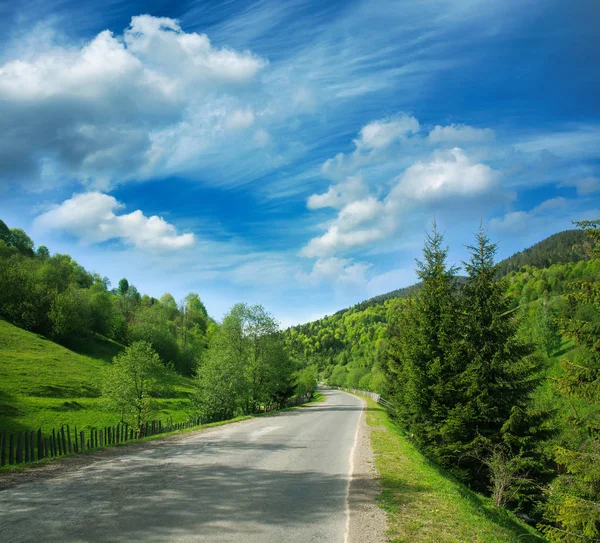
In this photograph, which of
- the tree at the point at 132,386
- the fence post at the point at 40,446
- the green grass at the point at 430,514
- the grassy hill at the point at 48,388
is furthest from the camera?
the grassy hill at the point at 48,388

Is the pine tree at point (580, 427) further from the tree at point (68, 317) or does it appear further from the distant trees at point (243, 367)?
the tree at point (68, 317)

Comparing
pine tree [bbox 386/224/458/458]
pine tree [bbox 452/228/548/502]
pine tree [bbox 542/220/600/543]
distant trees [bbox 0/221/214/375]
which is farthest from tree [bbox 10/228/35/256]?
pine tree [bbox 542/220/600/543]

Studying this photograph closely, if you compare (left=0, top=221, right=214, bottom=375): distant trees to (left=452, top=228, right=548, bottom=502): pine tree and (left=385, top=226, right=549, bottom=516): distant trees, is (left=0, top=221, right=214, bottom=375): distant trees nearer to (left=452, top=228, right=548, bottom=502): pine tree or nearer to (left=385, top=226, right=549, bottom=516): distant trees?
(left=385, top=226, right=549, bottom=516): distant trees

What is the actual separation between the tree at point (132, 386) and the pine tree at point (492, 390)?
24319 mm

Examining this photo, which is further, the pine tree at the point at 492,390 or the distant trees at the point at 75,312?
the distant trees at the point at 75,312

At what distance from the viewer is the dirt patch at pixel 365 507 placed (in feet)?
22.6

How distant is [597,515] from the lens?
35.0 ft

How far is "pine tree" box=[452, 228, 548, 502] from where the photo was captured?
622 inches

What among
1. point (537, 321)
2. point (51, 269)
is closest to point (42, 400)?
point (51, 269)

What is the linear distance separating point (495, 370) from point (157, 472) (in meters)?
14.2

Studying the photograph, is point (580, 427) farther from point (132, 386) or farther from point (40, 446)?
point (132, 386)

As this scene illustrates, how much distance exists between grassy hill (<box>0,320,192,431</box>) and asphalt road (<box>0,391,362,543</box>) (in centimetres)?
2457

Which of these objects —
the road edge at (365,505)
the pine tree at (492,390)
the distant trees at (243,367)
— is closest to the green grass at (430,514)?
the road edge at (365,505)

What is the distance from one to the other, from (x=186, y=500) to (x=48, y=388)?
4445 cm
